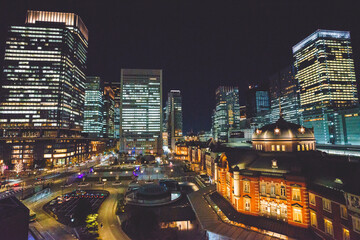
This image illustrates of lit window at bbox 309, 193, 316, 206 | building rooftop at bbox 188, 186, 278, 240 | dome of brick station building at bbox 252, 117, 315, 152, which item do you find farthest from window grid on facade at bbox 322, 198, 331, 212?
dome of brick station building at bbox 252, 117, 315, 152

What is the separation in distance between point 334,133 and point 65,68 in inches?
8028

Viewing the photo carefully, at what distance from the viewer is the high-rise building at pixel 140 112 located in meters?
Result: 159

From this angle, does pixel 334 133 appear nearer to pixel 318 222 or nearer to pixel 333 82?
pixel 333 82

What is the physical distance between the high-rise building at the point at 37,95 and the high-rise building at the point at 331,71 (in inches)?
7833

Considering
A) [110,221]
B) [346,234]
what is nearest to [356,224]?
[346,234]

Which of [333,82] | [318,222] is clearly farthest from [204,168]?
[333,82]

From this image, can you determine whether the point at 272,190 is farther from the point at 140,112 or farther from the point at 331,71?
the point at 331,71

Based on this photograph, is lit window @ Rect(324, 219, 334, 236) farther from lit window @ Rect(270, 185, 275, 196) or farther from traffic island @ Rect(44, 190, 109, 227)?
traffic island @ Rect(44, 190, 109, 227)

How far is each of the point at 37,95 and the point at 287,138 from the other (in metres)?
142

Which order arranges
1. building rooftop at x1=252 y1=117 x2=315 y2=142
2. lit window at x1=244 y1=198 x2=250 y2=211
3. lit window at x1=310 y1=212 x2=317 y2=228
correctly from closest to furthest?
lit window at x1=310 y1=212 x2=317 y2=228
lit window at x1=244 y1=198 x2=250 y2=211
building rooftop at x1=252 y1=117 x2=315 y2=142

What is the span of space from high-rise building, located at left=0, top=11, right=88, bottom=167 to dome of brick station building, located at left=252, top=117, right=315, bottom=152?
378 feet

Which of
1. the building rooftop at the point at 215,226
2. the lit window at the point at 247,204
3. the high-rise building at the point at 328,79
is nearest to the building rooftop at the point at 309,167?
the lit window at the point at 247,204

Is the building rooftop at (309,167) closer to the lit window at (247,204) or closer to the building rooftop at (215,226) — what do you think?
the lit window at (247,204)

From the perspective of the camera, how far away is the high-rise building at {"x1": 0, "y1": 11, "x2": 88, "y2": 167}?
109125 millimetres
